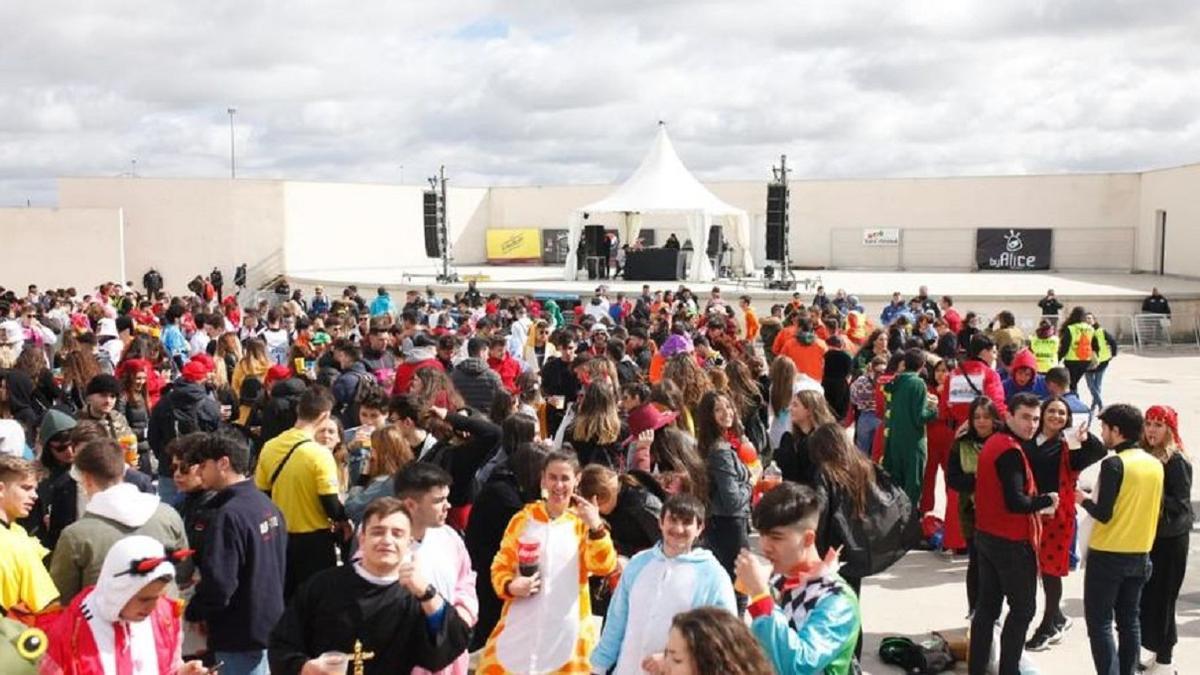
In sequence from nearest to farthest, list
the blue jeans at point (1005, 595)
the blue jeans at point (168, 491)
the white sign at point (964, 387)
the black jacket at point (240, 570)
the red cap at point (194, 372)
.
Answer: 1. the black jacket at point (240, 570)
2. the blue jeans at point (1005, 595)
3. the blue jeans at point (168, 491)
4. the red cap at point (194, 372)
5. the white sign at point (964, 387)

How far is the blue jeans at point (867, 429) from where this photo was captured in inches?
340

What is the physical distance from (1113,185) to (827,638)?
128ft

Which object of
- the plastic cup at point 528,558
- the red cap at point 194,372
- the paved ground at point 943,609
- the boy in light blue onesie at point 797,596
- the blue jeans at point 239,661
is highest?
the red cap at point 194,372

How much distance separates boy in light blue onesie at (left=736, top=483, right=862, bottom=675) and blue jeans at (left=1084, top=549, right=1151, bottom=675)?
2.35 meters

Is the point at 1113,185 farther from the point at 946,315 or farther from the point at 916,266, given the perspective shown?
the point at 946,315

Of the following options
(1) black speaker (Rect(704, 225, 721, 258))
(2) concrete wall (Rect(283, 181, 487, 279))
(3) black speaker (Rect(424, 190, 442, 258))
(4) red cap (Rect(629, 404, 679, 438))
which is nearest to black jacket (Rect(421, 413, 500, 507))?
(4) red cap (Rect(629, 404, 679, 438))

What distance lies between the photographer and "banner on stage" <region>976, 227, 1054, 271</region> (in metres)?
38.6

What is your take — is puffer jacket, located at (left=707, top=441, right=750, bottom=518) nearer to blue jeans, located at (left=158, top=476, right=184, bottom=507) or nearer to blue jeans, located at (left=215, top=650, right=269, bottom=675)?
blue jeans, located at (left=215, top=650, right=269, bottom=675)

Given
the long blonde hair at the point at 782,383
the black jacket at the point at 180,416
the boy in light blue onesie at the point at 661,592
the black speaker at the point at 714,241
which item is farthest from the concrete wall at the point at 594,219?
the boy in light blue onesie at the point at 661,592

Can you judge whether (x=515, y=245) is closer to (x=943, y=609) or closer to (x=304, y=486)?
(x=943, y=609)

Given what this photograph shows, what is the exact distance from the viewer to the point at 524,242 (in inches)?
1758

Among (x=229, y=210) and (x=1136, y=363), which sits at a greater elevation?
(x=229, y=210)

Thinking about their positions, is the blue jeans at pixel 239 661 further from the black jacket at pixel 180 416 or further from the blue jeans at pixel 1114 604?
the blue jeans at pixel 1114 604

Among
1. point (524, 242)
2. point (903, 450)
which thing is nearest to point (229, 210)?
point (524, 242)
